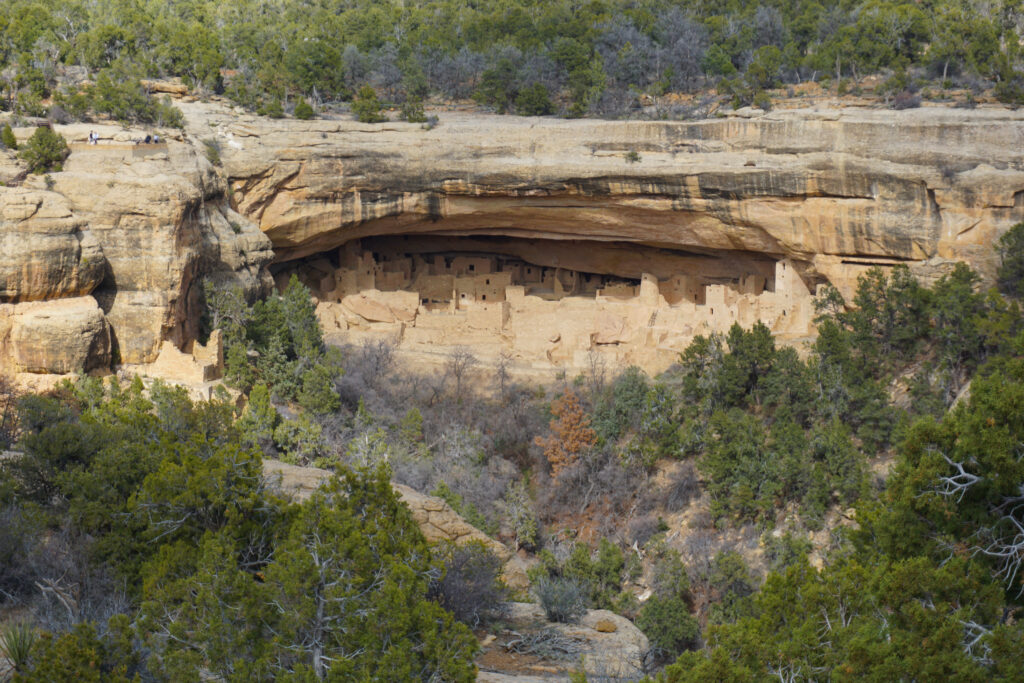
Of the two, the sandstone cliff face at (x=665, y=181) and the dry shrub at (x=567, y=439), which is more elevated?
the sandstone cliff face at (x=665, y=181)

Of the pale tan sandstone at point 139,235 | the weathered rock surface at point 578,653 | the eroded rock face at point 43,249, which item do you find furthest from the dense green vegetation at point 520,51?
the weathered rock surface at point 578,653

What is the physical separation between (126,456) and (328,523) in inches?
123

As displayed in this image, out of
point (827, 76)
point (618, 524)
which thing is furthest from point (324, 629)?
point (827, 76)

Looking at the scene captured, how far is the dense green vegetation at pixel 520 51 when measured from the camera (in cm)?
2705

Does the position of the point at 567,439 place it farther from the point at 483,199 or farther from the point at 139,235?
the point at 139,235

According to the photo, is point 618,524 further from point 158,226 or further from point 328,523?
point 328,523

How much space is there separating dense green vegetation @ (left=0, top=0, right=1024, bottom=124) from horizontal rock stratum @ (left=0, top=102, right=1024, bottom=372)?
2426 millimetres

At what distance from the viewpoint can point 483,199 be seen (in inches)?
1012

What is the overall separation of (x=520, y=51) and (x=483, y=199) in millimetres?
8035

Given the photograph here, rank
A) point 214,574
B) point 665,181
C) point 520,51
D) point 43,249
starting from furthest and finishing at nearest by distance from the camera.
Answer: point 520,51 → point 665,181 → point 43,249 → point 214,574

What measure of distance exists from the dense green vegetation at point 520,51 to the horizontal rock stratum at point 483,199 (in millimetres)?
2426

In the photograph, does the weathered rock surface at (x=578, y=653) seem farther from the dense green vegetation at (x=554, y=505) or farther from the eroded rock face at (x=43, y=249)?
the eroded rock face at (x=43, y=249)

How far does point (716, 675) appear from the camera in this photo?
9.57 meters

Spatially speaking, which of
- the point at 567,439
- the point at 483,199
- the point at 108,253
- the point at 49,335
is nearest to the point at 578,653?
the point at 567,439
